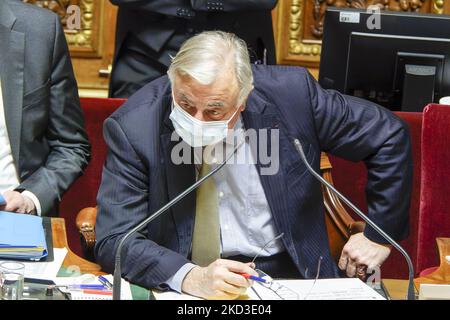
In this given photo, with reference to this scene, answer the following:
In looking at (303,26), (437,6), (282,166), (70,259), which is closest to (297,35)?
(303,26)

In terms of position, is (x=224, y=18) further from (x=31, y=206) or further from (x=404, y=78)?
(x=31, y=206)

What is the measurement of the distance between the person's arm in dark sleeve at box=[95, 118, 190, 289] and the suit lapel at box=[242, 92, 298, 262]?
302mm

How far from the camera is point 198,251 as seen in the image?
2400 mm

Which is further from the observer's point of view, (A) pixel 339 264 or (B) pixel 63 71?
(B) pixel 63 71

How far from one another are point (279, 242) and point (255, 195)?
0.13 metres

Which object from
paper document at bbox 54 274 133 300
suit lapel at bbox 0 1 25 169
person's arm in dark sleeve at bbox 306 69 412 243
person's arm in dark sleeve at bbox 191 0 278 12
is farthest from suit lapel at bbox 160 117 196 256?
person's arm in dark sleeve at bbox 191 0 278 12

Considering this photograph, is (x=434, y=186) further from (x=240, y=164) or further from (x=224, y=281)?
(x=224, y=281)

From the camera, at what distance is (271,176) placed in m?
2.44

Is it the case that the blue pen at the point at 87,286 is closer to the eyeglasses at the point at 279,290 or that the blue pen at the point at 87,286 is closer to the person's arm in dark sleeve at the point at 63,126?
the eyeglasses at the point at 279,290

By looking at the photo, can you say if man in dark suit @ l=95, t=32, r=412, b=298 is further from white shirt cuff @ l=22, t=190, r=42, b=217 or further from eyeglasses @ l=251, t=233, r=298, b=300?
white shirt cuff @ l=22, t=190, r=42, b=217

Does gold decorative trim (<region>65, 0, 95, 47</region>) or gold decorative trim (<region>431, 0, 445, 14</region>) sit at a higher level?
gold decorative trim (<region>431, 0, 445, 14</region>)

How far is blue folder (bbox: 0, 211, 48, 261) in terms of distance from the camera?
7.14 ft

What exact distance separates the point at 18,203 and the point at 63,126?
0.35 m
